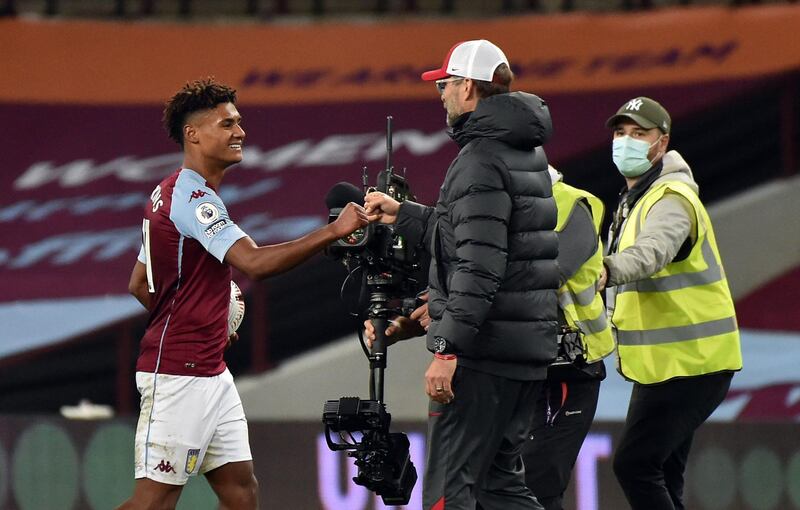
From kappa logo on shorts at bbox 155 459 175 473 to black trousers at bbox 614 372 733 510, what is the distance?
1.68 m

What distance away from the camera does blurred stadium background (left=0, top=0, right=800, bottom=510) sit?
9492mm

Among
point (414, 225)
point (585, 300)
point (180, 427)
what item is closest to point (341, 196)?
point (414, 225)

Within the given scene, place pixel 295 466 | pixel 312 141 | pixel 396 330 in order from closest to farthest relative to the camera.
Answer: pixel 396 330 < pixel 295 466 < pixel 312 141

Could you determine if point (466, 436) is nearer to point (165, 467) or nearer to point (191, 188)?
point (165, 467)

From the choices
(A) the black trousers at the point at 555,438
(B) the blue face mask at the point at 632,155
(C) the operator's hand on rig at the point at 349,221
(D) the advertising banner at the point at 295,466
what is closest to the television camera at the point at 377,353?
(C) the operator's hand on rig at the point at 349,221

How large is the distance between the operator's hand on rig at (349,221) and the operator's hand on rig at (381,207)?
146 millimetres

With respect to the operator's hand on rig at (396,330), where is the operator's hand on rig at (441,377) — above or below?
below

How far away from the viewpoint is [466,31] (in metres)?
10.7

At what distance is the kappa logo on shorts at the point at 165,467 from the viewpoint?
183 inches

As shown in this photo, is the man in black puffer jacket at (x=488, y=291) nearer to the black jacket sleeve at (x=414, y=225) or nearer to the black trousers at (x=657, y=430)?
the black jacket sleeve at (x=414, y=225)

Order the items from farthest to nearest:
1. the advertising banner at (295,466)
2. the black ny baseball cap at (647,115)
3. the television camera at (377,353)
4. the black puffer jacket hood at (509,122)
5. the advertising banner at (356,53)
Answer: the advertising banner at (356,53) → the advertising banner at (295,466) → the black ny baseball cap at (647,115) → the television camera at (377,353) → the black puffer jacket hood at (509,122)

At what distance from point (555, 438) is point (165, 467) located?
56.8 inches

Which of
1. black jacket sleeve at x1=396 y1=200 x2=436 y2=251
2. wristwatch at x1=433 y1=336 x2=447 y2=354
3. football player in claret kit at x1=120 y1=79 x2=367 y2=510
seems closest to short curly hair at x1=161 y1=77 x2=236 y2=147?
football player in claret kit at x1=120 y1=79 x2=367 y2=510

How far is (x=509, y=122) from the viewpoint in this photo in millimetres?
4477
